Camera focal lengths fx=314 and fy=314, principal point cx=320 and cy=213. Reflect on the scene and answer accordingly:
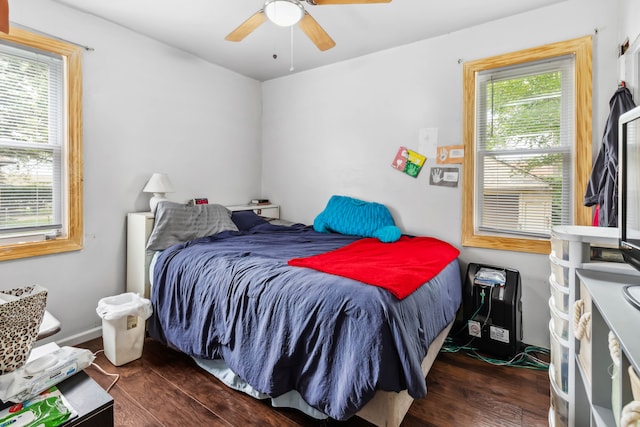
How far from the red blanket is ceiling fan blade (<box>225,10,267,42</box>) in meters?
1.55

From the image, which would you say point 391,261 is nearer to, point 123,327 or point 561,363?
point 561,363

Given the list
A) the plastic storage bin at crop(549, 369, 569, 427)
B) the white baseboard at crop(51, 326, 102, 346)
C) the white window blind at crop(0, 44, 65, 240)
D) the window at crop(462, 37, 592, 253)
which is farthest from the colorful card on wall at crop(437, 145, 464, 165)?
the white baseboard at crop(51, 326, 102, 346)

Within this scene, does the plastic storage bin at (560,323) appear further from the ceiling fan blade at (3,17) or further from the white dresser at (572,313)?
the ceiling fan blade at (3,17)

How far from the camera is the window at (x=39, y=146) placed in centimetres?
216

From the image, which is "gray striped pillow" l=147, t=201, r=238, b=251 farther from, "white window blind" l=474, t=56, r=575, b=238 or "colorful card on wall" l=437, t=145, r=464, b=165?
"white window blind" l=474, t=56, r=575, b=238

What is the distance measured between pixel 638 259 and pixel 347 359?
113cm

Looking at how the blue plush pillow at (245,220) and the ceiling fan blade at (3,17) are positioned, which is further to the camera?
the blue plush pillow at (245,220)

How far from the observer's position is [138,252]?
2650 mm

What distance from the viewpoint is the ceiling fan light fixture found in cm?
177

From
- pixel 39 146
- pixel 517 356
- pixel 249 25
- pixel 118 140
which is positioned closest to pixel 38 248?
pixel 39 146

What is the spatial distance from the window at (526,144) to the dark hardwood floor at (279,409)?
1.02 meters

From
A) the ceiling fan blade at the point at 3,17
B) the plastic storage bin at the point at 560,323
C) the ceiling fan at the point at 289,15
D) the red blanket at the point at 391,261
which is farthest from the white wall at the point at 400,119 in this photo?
the ceiling fan blade at the point at 3,17

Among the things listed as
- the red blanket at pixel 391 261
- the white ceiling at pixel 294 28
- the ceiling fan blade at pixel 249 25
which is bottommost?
the red blanket at pixel 391 261

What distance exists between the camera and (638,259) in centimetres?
110
